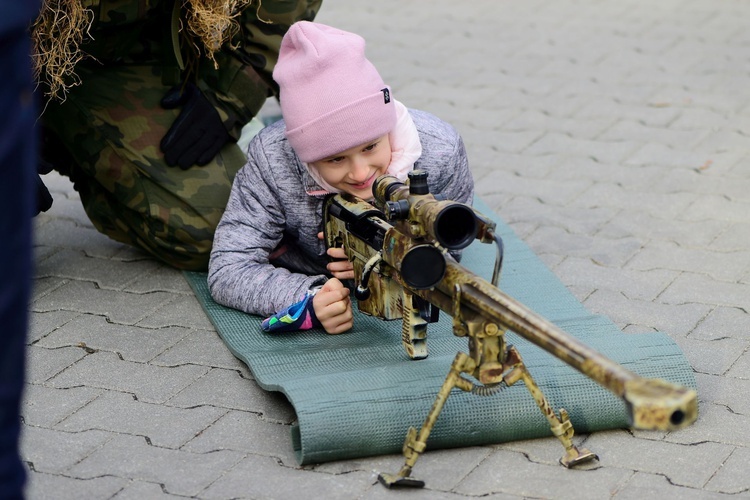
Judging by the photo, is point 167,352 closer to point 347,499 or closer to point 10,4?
point 347,499

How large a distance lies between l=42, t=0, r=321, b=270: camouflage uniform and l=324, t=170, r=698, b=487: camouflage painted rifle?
107 centimetres

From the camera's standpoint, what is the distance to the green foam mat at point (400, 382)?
2.77m

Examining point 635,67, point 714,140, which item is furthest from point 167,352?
point 635,67

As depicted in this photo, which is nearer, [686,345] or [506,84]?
[686,345]

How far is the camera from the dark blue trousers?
1.68m

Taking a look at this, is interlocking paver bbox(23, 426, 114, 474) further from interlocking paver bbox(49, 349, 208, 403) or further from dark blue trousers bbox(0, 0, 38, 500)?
dark blue trousers bbox(0, 0, 38, 500)

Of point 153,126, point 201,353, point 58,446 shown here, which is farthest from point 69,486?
point 153,126

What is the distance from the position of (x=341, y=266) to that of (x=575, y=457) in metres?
0.97

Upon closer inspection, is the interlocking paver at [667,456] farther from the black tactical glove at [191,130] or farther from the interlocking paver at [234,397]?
the black tactical glove at [191,130]

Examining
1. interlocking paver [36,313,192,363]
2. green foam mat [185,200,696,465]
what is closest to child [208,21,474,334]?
green foam mat [185,200,696,465]

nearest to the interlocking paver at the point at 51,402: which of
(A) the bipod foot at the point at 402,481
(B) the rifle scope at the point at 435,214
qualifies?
(A) the bipod foot at the point at 402,481

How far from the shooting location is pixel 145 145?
3891mm

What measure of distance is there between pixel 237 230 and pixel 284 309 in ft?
1.17

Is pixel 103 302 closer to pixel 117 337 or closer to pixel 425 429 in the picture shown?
pixel 117 337
